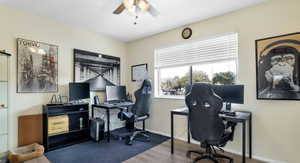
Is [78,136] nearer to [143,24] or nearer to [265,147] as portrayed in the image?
[143,24]

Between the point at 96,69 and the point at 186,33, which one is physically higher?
the point at 186,33

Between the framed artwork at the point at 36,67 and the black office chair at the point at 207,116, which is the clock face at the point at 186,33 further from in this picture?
the framed artwork at the point at 36,67

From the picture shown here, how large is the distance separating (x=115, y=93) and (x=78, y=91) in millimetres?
913

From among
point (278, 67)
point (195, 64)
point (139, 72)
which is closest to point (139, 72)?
point (139, 72)

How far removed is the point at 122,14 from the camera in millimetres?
2855

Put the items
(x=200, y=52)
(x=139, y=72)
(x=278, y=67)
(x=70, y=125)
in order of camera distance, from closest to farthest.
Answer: (x=278, y=67) < (x=200, y=52) < (x=70, y=125) < (x=139, y=72)

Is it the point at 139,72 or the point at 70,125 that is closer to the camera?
the point at 70,125

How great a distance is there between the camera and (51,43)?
122 inches

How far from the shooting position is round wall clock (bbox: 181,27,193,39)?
325cm

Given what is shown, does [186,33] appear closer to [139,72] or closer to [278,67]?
[139,72]

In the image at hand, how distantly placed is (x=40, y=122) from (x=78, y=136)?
81cm

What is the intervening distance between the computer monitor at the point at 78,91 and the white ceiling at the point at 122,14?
1.31 meters

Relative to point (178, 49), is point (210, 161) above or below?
below

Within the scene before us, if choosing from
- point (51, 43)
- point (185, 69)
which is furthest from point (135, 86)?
point (51, 43)
